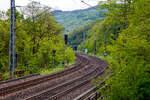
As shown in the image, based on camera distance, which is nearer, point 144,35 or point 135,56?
point 135,56

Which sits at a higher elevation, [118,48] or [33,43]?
[33,43]

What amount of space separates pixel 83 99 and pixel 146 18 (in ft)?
21.9

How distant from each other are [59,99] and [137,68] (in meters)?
6.85

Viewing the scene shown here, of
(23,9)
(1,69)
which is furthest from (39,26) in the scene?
(1,69)

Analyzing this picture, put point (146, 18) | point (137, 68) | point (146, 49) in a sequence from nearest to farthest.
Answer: point (137, 68) → point (146, 49) → point (146, 18)

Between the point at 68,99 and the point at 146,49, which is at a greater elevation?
the point at 146,49

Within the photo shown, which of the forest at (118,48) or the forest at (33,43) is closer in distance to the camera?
the forest at (118,48)

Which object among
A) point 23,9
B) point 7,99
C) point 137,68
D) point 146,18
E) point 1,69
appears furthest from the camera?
point 23,9

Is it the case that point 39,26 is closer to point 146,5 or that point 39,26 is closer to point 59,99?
point 59,99

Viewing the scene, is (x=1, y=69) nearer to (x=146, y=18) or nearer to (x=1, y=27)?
(x=1, y=27)

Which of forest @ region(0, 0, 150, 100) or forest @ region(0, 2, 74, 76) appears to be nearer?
forest @ region(0, 0, 150, 100)

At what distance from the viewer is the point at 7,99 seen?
10.8 m

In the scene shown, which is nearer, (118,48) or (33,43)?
(118,48)

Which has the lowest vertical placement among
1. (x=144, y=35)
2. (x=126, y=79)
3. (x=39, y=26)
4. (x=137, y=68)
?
(x=126, y=79)
